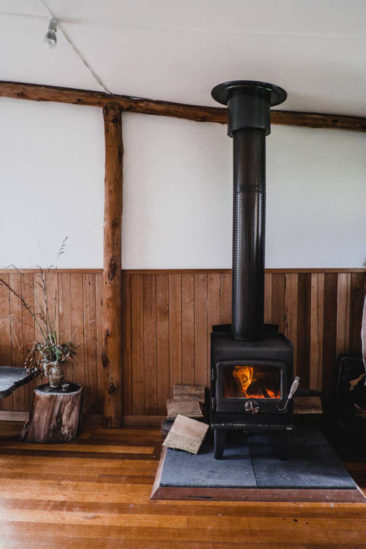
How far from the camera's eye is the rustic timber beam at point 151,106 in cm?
309

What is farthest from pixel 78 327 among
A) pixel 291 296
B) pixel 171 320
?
pixel 291 296

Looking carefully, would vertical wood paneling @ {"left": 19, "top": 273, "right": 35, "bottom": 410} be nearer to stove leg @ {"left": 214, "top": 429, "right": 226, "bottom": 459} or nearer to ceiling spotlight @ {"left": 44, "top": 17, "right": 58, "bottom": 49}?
stove leg @ {"left": 214, "top": 429, "right": 226, "bottom": 459}

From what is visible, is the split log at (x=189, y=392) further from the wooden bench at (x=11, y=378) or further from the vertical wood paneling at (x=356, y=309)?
the vertical wood paneling at (x=356, y=309)

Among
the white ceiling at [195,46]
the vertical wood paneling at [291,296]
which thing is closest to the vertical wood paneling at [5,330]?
the white ceiling at [195,46]

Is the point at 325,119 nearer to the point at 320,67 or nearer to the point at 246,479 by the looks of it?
the point at 320,67

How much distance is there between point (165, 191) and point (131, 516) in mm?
2232

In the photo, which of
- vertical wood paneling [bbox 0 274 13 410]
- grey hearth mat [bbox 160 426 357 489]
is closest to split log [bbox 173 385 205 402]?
grey hearth mat [bbox 160 426 357 489]

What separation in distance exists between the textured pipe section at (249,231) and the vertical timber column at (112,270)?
962mm

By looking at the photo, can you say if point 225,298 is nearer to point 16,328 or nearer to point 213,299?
point 213,299

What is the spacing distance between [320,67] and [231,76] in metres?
0.53

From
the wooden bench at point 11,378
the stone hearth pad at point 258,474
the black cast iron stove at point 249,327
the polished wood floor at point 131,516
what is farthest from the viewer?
the wooden bench at point 11,378

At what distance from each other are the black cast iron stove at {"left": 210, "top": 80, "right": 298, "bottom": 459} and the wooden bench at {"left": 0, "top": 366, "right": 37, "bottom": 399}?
4.55 feet

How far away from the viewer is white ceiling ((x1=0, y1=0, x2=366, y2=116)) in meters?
1.85

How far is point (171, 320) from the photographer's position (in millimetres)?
3270
